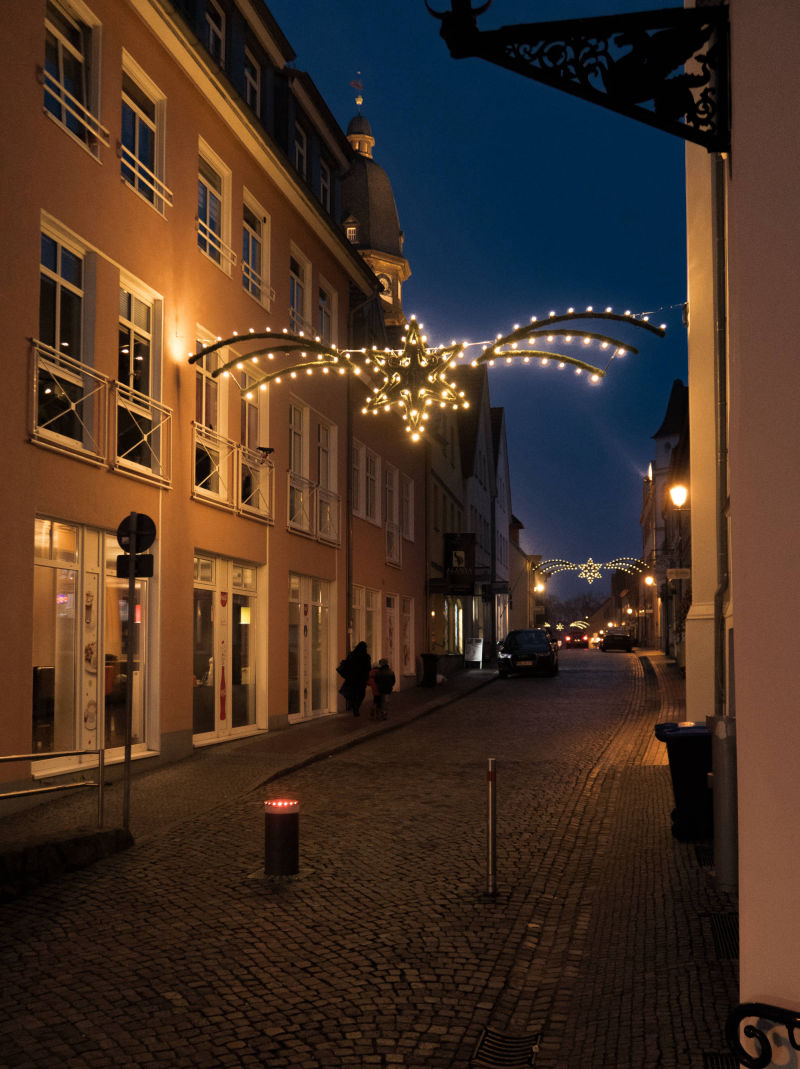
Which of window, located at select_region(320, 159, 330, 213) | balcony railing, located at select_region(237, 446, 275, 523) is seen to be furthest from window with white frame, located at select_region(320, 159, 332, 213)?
balcony railing, located at select_region(237, 446, 275, 523)

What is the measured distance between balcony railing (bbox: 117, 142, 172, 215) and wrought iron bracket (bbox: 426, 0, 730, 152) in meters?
11.2

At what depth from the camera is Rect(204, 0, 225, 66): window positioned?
1789 cm

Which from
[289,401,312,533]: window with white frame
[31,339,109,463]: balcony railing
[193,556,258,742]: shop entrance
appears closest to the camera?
[31,339,109,463]: balcony railing

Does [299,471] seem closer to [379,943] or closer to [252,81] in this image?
[252,81]

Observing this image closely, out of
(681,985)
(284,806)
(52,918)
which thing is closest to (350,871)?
(284,806)

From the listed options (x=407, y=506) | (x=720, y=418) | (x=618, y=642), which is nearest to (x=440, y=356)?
(x=720, y=418)

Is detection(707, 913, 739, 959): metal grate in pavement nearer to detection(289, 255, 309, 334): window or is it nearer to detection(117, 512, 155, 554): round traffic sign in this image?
detection(117, 512, 155, 554): round traffic sign

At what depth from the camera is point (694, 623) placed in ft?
49.9

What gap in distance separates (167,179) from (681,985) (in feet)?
43.2

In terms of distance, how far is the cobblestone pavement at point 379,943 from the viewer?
5316 millimetres

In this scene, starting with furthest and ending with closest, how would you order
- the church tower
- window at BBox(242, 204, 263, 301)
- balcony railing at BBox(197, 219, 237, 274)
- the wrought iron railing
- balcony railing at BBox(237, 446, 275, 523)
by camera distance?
the church tower, the wrought iron railing, window at BBox(242, 204, 263, 301), balcony railing at BBox(237, 446, 275, 523), balcony railing at BBox(197, 219, 237, 274)

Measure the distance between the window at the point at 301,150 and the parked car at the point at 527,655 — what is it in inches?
709

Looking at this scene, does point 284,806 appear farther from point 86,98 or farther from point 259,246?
point 259,246

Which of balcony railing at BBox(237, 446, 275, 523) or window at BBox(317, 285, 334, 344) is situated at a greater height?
window at BBox(317, 285, 334, 344)
